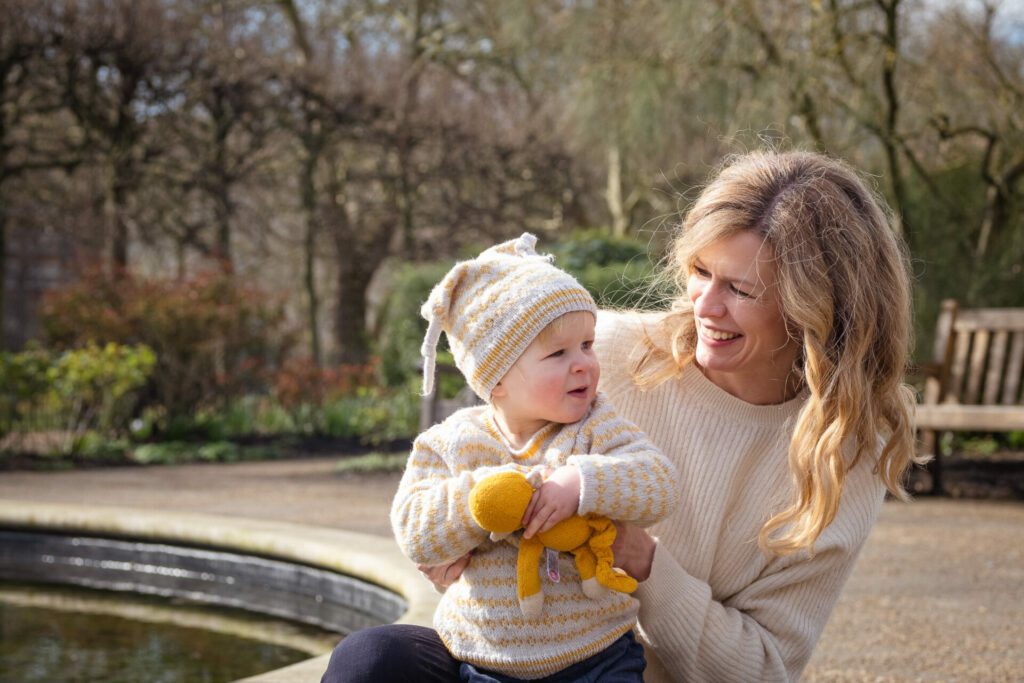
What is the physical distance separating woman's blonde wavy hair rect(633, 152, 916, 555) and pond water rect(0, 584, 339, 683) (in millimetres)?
2135

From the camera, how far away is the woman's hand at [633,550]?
200 cm

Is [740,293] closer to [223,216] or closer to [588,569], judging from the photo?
[588,569]

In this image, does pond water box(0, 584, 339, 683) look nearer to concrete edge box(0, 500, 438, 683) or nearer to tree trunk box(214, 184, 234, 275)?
concrete edge box(0, 500, 438, 683)

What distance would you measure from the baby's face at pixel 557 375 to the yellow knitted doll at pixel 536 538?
0.18 metres

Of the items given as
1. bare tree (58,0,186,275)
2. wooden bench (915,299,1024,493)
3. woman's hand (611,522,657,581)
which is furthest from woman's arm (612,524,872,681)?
bare tree (58,0,186,275)

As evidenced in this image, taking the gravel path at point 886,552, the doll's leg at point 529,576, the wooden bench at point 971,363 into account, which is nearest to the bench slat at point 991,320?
the wooden bench at point 971,363

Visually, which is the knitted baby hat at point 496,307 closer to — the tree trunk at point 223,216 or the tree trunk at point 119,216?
the tree trunk at point 119,216

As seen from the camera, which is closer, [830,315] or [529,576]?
[529,576]

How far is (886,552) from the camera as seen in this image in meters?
5.19

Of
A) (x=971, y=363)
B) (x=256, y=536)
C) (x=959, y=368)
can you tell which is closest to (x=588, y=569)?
(x=256, y=536)

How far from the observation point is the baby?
1904 mm

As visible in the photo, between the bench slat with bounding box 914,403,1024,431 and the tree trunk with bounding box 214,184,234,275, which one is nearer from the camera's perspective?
the bench slat with bounding box 914,403,1024,431

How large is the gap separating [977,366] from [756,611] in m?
5.40

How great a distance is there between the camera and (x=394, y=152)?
45.6 feet
